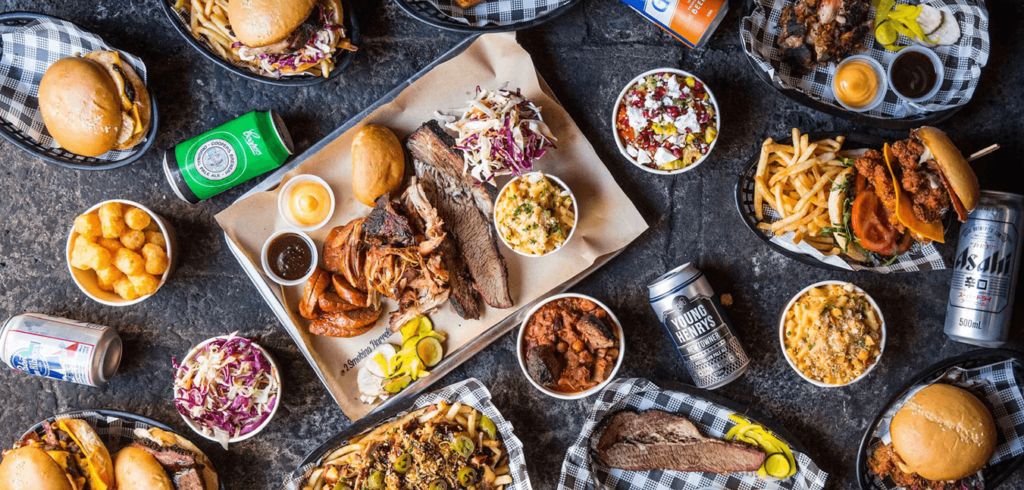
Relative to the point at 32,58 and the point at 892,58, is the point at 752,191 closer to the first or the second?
the point at 892,58

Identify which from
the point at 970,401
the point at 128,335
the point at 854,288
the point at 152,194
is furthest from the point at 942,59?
the point at 128,335

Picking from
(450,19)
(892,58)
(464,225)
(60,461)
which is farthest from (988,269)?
(60,461)

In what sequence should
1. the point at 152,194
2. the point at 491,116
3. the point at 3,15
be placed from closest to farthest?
the point at 491,116, the point at 3,15, the point at 152,194

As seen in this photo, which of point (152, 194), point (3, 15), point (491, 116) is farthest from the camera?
point (152, 194)

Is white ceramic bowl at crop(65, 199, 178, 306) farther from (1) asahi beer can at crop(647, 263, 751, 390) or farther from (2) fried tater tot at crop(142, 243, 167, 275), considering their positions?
(1) asahi beer can at crop(647, 263, 751, 390)

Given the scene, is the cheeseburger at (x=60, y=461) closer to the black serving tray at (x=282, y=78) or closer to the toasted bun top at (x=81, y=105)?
the toasted bun top at (x=81, y=105)

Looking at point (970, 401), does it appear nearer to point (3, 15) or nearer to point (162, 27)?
point (162, 27)
